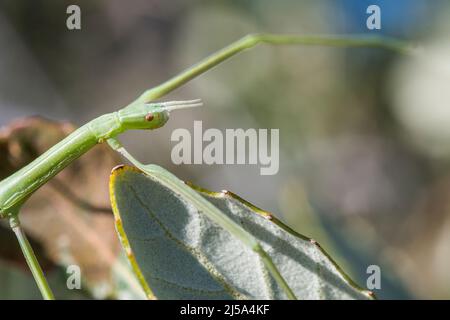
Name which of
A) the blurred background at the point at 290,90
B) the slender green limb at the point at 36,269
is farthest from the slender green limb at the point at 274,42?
the blurred background at the point at 290,90

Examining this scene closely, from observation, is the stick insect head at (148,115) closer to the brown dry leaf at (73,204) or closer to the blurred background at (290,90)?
the brown dry leaf at (73,204)

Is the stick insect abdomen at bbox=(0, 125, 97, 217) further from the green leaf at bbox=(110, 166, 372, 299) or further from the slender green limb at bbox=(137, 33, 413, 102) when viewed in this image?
the green leaf at bbox=(110, 166, 372, 299)

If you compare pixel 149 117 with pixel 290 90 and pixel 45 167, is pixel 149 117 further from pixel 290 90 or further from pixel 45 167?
pixel 290 90

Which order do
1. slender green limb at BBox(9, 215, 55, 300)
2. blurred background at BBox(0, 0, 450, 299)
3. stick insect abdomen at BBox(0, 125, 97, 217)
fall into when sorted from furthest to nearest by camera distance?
blurred background at BBox(0, 0, 450, 299), stick insect abdomen at BBox(0, 125, 97, 217), slender green limb at BBox(9, 215, 55, 300)

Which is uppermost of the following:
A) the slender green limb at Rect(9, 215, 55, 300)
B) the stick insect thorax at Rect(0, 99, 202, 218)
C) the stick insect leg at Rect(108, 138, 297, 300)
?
the stick insect thorax at Rect(0, 99, 202, 218)

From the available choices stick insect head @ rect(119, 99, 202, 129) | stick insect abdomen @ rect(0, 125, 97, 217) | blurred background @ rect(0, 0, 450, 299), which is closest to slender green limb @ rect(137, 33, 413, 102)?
stick insect head @ rect(119, 99, 202, 129)

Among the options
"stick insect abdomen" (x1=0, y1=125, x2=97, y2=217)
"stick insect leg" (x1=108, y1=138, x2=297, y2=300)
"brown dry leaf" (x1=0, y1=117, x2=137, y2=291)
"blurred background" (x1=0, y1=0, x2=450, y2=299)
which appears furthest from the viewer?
"blurred background" (x1=0, y1=0, x2=450, y2=299)
